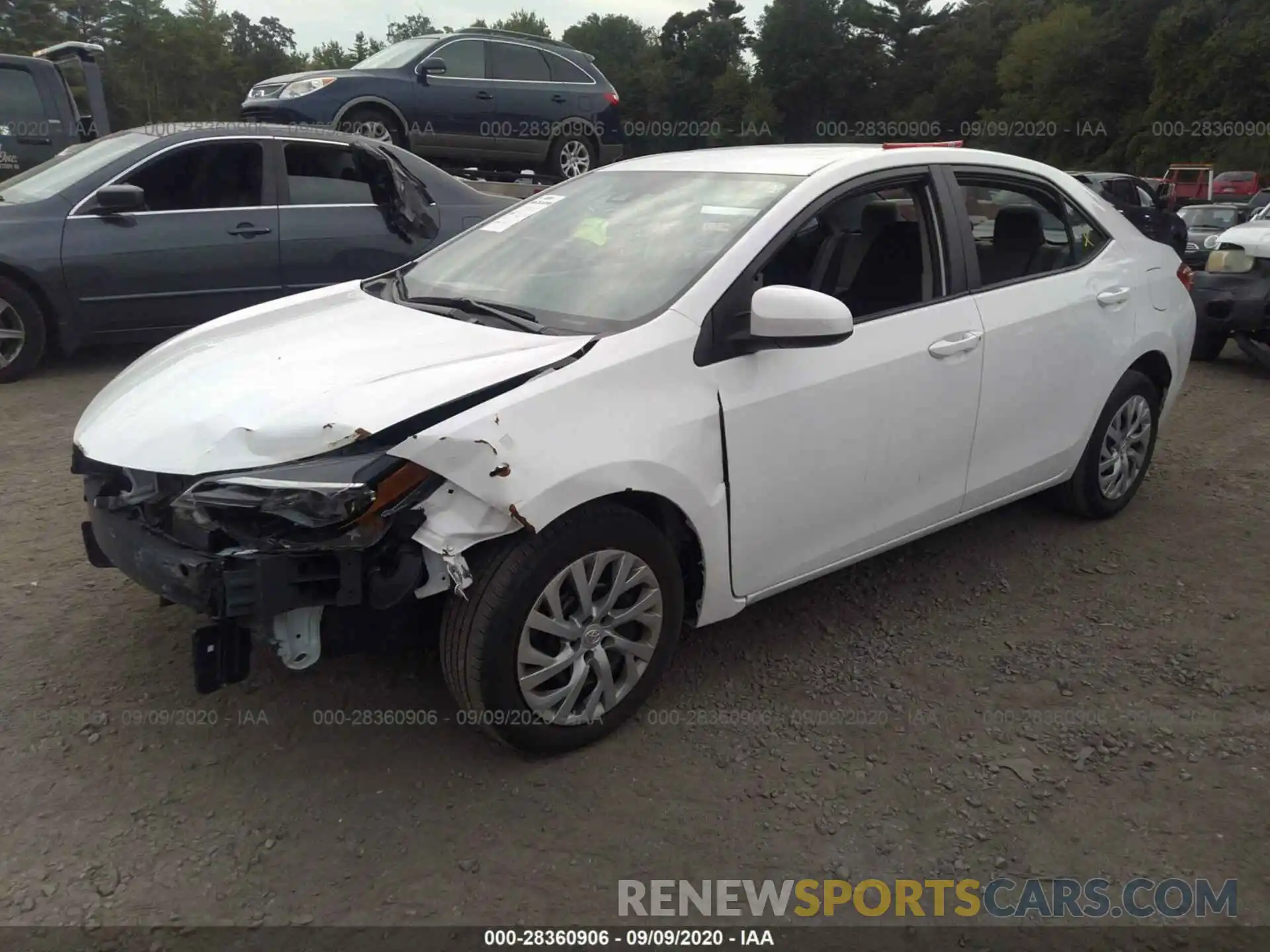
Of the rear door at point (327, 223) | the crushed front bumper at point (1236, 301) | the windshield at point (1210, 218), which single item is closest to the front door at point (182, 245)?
the rear door at point (327, 223)

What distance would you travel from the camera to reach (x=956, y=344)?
11.7 ft

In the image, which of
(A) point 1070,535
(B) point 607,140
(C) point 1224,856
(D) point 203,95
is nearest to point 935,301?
(A) point 1070,535

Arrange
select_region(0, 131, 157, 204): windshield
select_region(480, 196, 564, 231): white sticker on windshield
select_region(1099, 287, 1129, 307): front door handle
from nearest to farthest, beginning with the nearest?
select_region(480, 196, 564, 231): white sticker on windshield < select_region(1099, 287, 1129, 307): front door handle < select_region(0, 131, 157, 204): windshield

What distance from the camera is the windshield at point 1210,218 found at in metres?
18.2

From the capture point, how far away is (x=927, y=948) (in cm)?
234

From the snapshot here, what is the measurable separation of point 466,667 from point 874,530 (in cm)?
155

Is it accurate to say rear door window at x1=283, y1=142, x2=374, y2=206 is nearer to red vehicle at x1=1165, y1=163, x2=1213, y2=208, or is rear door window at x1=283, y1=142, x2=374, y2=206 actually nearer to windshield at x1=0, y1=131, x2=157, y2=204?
windshield at x1=0, y1=131, x2=157, y2=204

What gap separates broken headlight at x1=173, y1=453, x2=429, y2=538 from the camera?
2.44 m

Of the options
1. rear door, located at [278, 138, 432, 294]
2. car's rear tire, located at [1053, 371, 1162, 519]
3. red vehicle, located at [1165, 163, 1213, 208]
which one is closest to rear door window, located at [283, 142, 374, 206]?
rear door, located at [278, 138, 432, 294]

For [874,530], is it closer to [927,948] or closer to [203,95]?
[927,948]

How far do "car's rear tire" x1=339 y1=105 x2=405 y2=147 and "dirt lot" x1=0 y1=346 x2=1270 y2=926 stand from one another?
7.08 metres

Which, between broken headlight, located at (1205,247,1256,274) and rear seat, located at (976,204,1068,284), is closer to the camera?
rear seat, located at (976,204,1068,284)

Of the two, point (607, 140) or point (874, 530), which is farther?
point (607, 140)

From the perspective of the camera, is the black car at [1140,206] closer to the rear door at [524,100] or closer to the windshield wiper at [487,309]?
the rear door at [524,100]
